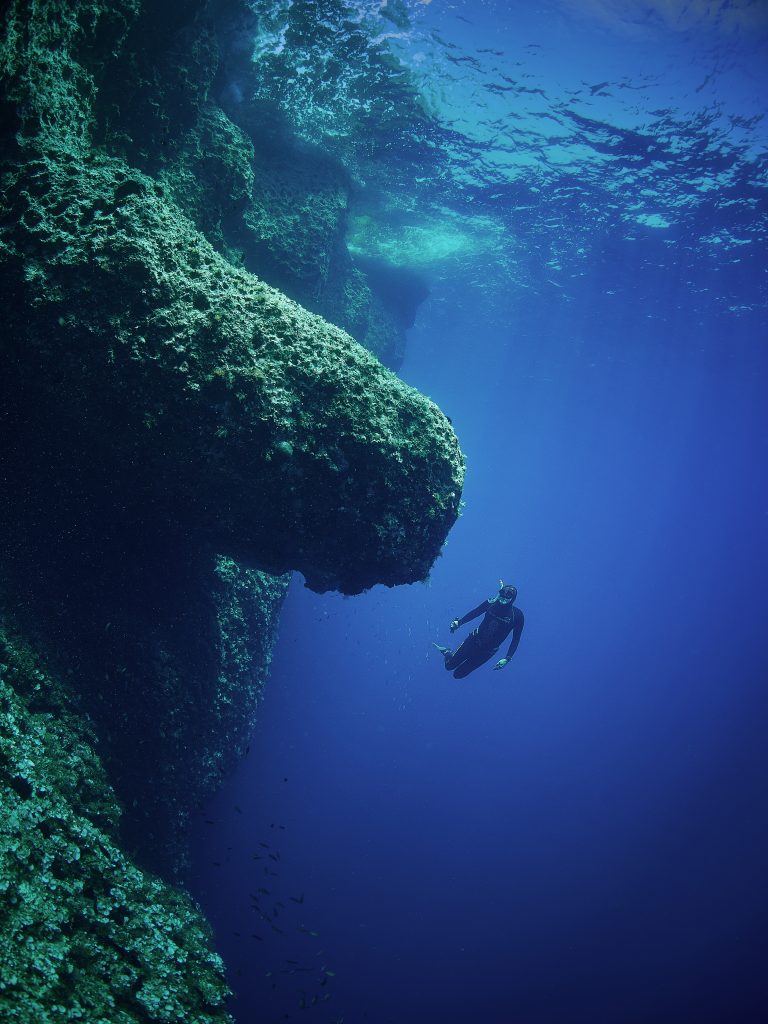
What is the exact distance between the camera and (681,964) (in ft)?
49.5

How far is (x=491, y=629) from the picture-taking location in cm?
1114

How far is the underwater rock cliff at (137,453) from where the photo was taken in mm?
3645

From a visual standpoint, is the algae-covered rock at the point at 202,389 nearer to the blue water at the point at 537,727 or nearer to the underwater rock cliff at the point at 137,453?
the underwater rock cliff at the point at 137,453

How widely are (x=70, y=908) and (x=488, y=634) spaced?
942 centimetres

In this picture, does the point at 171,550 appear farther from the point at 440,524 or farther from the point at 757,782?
the point at 757,782

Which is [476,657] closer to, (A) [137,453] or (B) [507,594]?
(B) [507,594]

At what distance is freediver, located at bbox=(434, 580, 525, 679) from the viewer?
10.8 metres

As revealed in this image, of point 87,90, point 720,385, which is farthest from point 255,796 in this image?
point 720,385

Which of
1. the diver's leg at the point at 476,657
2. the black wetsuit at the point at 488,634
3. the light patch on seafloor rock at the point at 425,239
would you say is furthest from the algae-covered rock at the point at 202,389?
the light patch on seafloor rock at the point at 425,239

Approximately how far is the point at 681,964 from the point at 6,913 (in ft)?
70.3

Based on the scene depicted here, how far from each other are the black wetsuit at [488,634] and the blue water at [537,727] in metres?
6.04

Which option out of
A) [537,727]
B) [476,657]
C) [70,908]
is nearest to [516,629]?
[476,657]

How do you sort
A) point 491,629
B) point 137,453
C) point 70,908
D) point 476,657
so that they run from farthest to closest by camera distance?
point 476,657 < point 491,629 < point 137,453 < point 70,908

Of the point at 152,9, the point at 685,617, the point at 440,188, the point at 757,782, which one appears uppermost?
the point at 685,617
